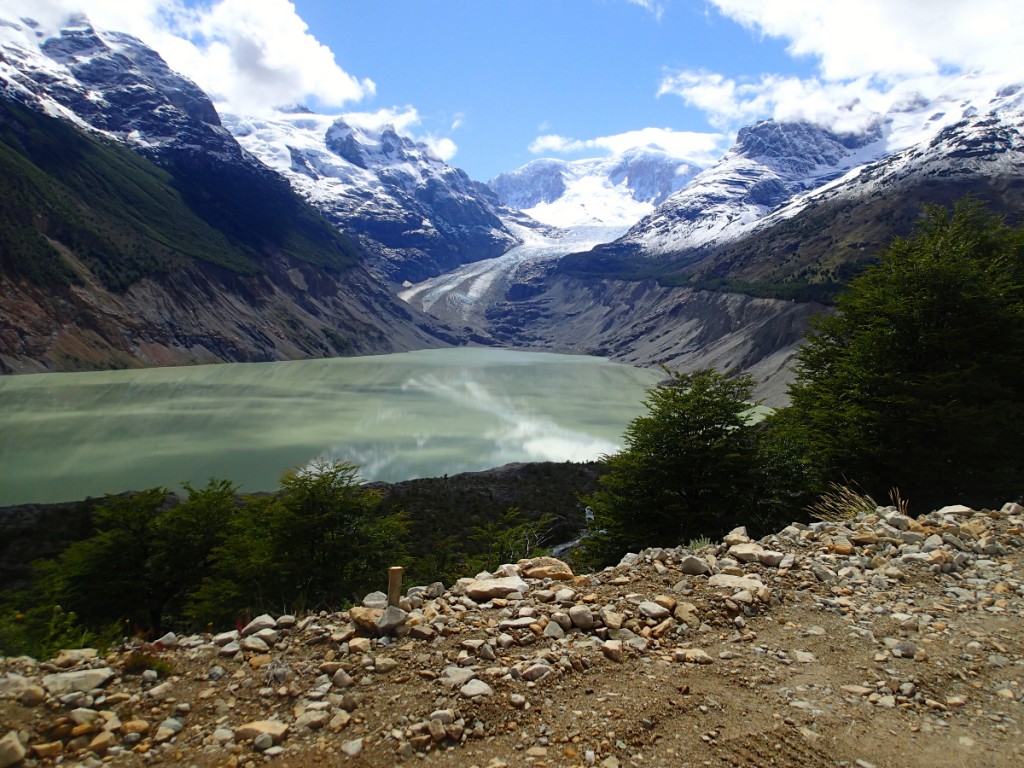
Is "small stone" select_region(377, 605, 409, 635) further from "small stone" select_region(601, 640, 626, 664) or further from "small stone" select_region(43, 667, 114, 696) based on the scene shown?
"small stone" select_region(43, 667, 114, 696)

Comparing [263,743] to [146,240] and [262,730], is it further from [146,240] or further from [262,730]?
[146,240]

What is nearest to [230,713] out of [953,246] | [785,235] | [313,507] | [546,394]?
[313,507]

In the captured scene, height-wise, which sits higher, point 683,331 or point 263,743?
point 683,331

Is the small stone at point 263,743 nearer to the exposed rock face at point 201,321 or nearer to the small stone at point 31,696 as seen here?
the small stone at point 31,696

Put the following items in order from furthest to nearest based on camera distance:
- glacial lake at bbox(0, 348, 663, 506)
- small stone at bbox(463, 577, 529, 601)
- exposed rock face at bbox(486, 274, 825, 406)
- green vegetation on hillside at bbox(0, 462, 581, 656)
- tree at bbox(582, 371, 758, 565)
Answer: exposed rock face at bbox(486, 274, 825, 406) < glacial lake at bbox(0, 348, 663, 506) < tree at bbox(582, 371, 758, 565) < green vegetation on hillside at bbox(0, 462, 581, 656) < small stone at bbox(463, 577, 529, 601)

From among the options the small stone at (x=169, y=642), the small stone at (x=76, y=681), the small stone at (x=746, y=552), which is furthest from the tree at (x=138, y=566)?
the small stone at (x=746, y=552)

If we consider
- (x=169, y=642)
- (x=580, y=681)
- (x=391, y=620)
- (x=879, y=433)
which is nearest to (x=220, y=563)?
(x=169, y=642)

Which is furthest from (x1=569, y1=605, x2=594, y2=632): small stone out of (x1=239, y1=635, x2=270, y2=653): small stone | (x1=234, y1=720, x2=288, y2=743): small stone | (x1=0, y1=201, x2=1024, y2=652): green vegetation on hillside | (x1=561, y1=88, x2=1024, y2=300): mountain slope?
(x1=561, y1=88, x2=1024, y2=300): mountain slope

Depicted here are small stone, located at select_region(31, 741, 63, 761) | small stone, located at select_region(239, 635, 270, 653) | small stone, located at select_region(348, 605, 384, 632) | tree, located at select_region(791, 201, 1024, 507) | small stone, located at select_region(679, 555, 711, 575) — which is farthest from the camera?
tree, located at select_region(791, 201, 1024, 507)
